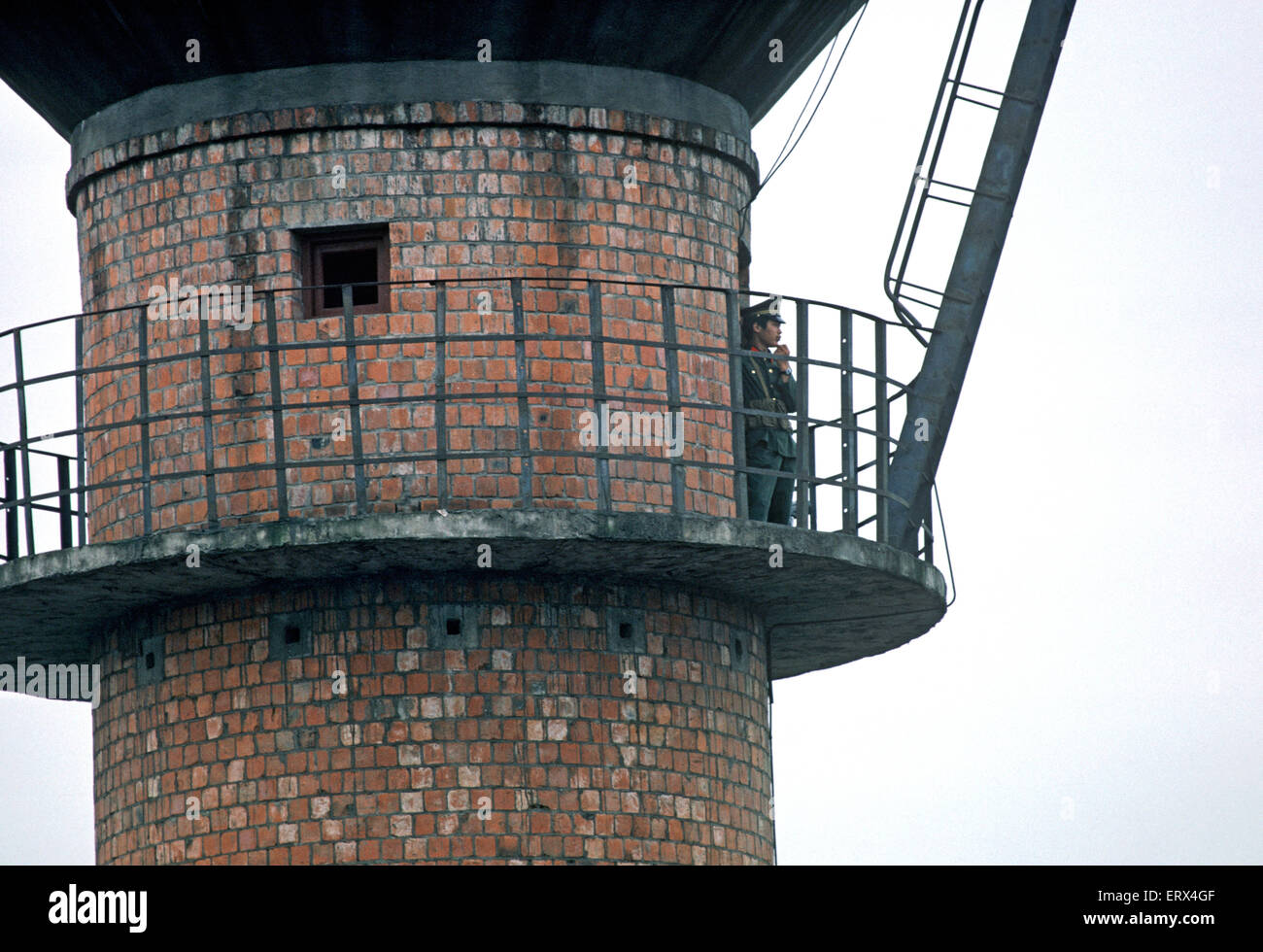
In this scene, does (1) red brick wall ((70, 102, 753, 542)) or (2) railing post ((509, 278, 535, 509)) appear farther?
(1) red brick wall ((70, 102, 753, 542))

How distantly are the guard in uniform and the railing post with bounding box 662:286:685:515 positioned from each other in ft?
3.60

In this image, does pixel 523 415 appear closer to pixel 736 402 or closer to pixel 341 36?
pixel 736 402

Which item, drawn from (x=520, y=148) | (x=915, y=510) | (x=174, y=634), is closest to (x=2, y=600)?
(x=174, y=634)

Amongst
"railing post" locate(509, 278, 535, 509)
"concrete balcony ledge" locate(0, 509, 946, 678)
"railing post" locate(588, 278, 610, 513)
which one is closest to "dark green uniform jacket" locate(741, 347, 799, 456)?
"concrete balcony ledge" locate(0, 509, 946, 678)

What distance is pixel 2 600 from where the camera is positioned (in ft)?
70.4

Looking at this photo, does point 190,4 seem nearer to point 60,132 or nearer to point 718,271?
point 60,132

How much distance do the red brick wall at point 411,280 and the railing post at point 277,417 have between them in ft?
1.30

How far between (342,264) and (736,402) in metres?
2.72

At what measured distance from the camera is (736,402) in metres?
21.8

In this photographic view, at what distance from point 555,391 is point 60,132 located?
4.44 meters

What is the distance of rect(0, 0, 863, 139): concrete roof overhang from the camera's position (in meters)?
21.4

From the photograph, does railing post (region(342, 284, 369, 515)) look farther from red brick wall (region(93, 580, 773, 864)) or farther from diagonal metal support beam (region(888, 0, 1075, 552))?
diagonal metal support beam (region(888, 0, 1075, 552))

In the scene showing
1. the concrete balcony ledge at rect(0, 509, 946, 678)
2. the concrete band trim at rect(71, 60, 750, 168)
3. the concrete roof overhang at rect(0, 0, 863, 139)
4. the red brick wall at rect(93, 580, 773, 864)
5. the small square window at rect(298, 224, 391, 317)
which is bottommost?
the red brick wall at rect(93, 580, 773, 864)

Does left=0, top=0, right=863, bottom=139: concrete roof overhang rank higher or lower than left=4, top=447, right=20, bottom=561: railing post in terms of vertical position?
higher
